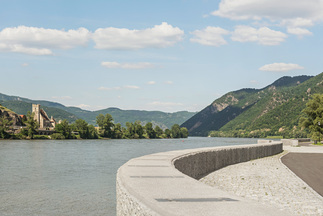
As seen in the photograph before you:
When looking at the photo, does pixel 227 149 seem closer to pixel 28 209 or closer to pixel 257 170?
pixel 257 170

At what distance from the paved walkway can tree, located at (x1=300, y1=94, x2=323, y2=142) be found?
145ft

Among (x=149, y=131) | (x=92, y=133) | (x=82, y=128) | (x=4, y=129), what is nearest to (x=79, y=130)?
(x=82, y=128)

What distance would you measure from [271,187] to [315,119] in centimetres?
5140

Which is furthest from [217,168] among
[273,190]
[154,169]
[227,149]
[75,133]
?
[75,133]

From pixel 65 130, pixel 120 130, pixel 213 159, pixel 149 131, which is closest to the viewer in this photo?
pixel 213 159

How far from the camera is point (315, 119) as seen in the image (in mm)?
60562

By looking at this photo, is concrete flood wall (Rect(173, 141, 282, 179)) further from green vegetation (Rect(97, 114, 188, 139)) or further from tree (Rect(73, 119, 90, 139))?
green vegetation (Rect(97, 114, 188, 139))

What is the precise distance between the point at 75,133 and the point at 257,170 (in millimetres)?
135339

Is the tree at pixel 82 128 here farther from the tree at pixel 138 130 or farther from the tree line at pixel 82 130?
the tree at pixel 138 130

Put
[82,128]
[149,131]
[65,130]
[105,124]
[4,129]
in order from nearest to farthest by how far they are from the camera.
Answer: [4,129] < [65,130] < [82,128] < [105,124] < [149,131]

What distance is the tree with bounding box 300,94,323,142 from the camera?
5938cm

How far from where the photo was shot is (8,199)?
1811cm

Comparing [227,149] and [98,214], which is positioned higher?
[227,149]

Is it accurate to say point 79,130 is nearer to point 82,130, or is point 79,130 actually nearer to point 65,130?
point 82,130
